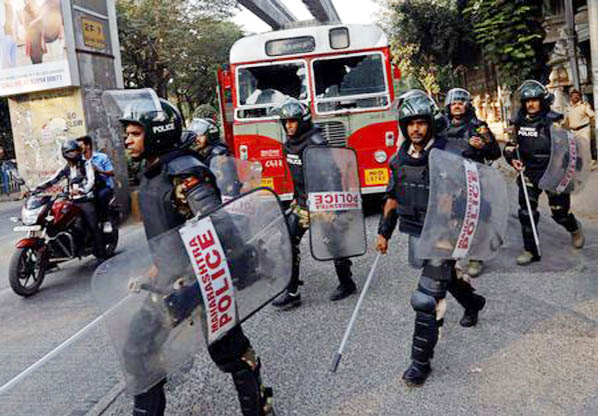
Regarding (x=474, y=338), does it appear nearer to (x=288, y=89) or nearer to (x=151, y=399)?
(x=151, y=399)

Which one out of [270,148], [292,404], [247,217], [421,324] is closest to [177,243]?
[247,217]

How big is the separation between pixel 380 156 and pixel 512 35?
7.08 meters

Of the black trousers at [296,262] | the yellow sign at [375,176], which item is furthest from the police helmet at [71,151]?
the yellow sign at [375,176]

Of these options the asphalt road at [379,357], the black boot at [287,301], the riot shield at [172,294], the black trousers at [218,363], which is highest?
the riot shield at [172,294]

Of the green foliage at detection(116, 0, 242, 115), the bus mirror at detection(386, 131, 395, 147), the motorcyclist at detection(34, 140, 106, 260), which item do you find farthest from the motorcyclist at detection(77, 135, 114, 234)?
the green foliage at detection(116, 0, 242, 115)

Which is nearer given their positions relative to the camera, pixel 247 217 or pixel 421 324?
pixel 247 217

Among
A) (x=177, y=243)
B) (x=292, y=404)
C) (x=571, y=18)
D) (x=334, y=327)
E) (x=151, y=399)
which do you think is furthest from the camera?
(x=571, y=18)

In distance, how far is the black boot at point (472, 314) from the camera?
407 cm

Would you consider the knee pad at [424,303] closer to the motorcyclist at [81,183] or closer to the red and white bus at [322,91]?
the motorcyclist at [81,183]

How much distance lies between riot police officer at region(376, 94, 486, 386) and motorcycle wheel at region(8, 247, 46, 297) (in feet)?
12.8

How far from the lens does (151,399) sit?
8.60ft

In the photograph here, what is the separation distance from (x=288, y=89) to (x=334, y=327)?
4931 mm

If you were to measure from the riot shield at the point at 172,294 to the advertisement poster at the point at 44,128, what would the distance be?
8.78 metres

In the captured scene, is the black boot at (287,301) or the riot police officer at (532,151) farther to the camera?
the riot police officer at (532,151)
